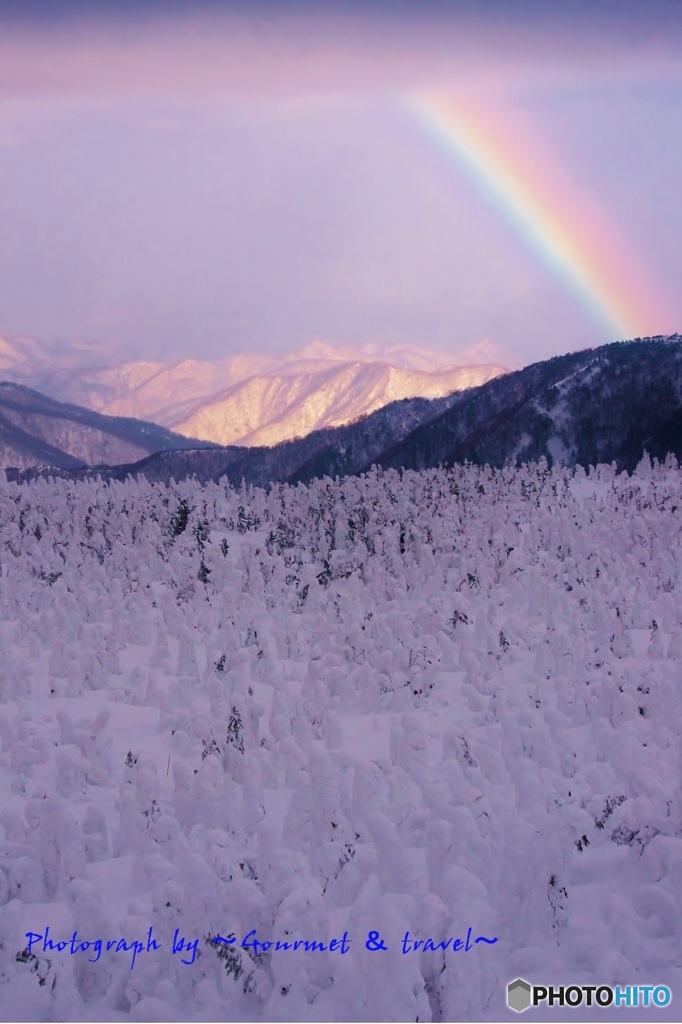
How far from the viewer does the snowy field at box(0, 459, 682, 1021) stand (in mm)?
4023

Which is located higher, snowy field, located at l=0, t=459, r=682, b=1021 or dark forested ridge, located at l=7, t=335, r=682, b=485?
dark forested ridge, located at l=7, t=335, r=682, b=485

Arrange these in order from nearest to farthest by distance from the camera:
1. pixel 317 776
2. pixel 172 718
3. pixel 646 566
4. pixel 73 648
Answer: pixel 317 776
pixel 172 718
pixel 73 648
pixel 646 566

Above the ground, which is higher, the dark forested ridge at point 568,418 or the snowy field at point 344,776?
the dark forested ridge at point 568,418

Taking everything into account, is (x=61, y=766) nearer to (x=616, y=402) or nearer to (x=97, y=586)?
(x=97, y=586)

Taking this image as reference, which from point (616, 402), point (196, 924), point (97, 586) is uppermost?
point (616, 402)

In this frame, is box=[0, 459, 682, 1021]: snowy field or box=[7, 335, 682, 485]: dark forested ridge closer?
box=[0, 459, 682, 1021]: snowy field

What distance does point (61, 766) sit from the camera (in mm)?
6277

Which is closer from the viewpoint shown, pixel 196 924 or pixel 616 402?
pixel 196 924

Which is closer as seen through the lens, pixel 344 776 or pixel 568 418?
pixel 344 776

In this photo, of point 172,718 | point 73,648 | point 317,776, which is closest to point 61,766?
point 172,718

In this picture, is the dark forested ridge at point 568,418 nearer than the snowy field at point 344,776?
No

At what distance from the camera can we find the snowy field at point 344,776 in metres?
4.02

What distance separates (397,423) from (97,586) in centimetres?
10638

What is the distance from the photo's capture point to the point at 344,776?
5.98 meters
